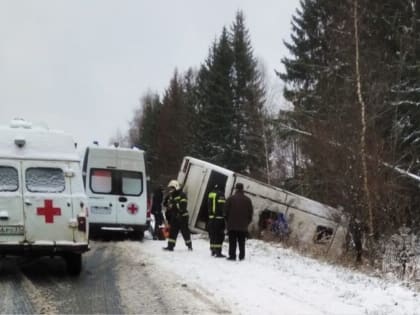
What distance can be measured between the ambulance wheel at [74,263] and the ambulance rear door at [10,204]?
1.07m

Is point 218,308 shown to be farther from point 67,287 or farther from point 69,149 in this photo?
point 69,149

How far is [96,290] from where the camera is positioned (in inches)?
406

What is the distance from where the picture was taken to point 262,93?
47000 millimetres

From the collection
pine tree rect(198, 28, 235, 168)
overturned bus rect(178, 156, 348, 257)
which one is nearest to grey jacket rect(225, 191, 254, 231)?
overturned bus rect(178, 156, 348, 257)

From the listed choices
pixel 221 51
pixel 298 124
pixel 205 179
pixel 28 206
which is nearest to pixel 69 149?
pixel 28 206

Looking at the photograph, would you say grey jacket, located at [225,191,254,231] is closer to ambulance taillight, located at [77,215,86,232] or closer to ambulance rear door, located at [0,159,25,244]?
ambulance taillight, located at [77,215,86,232]

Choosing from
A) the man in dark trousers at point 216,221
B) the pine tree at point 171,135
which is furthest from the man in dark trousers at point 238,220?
the pine tree at point 171,135

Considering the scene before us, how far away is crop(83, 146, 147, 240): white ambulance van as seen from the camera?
18.9 metres

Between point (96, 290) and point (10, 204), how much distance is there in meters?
2.16

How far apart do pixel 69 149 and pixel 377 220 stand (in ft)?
33.4

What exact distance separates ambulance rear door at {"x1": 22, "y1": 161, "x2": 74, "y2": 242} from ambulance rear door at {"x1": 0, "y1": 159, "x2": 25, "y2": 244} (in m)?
0.10

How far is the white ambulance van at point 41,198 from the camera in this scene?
10914mm

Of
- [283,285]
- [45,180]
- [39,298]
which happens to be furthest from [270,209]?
[39,298]

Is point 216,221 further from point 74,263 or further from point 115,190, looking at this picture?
point 115,190
